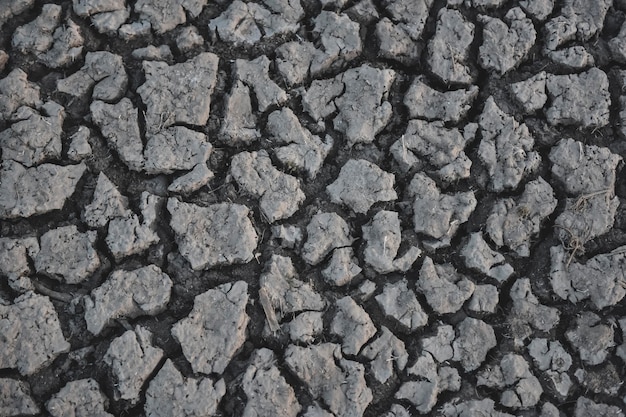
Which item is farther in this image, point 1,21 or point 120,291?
point 1,21

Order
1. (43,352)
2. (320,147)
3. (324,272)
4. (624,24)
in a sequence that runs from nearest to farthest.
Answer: (43,352) → (324,272) → (320,147) → (624,24)

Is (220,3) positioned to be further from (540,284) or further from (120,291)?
(540,284)

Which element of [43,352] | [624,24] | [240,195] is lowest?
[43,352]

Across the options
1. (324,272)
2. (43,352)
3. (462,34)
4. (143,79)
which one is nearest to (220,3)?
(143,79)

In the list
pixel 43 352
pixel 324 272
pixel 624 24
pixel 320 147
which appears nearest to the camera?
pixel 43 352

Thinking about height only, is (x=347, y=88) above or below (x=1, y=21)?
above

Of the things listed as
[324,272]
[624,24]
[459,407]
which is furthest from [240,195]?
[624,24]

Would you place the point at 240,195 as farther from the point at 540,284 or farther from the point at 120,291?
the point at 540,284
